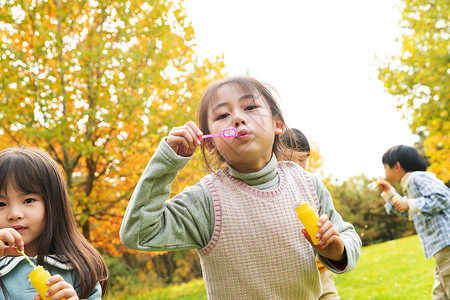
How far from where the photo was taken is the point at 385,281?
8.36 metres

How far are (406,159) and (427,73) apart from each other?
251 inches

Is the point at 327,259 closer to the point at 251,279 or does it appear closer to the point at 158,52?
the point at 251,279

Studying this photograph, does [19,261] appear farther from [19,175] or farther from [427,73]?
[427,73]

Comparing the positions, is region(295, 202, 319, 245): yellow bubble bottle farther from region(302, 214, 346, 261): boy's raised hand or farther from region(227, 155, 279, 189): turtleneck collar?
region(227, 155, 279, 189): turtleneck collar

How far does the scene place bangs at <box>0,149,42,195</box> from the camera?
1904 millimetres

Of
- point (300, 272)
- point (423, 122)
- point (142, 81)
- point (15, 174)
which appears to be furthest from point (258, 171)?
point (423, 122)

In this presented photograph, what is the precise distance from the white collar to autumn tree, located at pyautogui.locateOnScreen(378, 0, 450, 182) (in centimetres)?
951

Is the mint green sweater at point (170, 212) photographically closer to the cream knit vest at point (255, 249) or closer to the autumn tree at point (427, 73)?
the cream knit vest at point (255, 249)

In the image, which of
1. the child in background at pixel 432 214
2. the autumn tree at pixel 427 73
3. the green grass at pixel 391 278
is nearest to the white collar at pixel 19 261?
the child in background at pixel 432 214

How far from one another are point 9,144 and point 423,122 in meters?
9.24

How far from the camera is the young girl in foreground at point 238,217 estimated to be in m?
1.60

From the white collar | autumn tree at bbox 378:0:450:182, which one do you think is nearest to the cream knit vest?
the white collar

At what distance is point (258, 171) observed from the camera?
191cm

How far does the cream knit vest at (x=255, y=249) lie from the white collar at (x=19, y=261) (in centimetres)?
60
